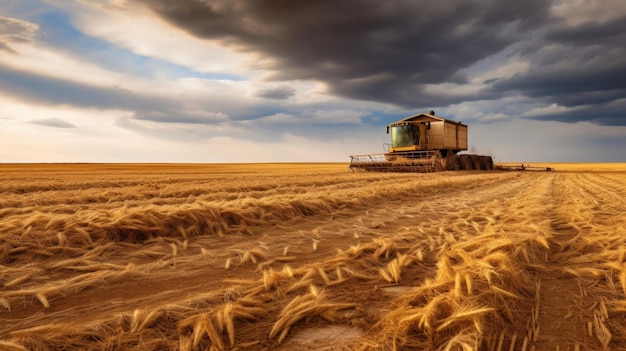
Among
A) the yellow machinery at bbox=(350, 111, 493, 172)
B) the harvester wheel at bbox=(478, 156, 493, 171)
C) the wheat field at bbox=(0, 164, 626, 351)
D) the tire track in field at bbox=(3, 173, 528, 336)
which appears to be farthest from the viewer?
the harvester wheel at bbox=(478, 156, 493, 171)

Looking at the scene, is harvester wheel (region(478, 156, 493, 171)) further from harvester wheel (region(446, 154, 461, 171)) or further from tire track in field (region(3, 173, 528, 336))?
tire track in field (region(3, 173, 528, 336))

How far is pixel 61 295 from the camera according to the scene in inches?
109

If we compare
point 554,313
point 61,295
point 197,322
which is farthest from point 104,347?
point 554,313

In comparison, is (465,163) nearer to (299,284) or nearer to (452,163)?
(452,163)

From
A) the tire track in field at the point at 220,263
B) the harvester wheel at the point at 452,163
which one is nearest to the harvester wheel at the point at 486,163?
the harvester wheel at the point at 452,163

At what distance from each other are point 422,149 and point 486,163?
29.6ft

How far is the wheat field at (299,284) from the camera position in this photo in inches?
80.1

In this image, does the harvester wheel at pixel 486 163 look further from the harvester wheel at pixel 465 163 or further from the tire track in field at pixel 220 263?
the tire track in field at pixel 220 263

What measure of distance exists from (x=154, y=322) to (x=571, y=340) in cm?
248

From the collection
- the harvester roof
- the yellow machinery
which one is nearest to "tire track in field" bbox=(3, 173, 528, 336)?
the yellow machinery

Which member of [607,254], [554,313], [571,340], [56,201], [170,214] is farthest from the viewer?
[56,201]

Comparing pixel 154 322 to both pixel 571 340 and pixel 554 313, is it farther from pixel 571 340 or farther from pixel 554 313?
pixel 554 313

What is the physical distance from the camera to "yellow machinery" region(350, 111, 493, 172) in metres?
28.7

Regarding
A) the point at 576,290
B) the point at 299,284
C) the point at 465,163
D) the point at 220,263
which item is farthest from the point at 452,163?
the point at 299,284
